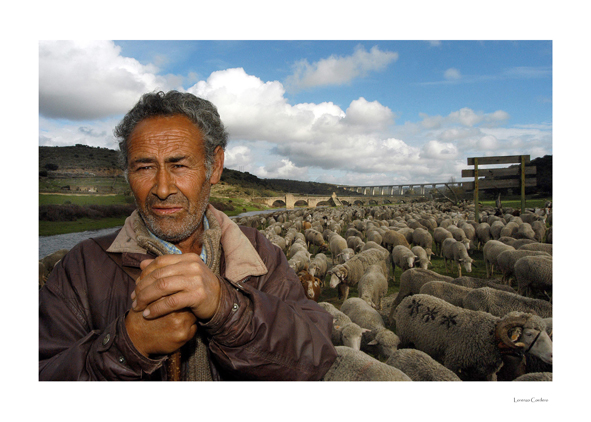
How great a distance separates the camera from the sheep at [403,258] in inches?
393

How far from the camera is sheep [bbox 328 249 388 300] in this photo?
874cm

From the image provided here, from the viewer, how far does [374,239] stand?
14422 millimetres

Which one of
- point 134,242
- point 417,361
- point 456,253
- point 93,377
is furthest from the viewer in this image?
point 456,253

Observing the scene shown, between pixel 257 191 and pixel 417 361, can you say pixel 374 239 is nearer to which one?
pixel 417 361

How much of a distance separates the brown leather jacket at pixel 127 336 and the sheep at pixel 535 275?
7685 mm

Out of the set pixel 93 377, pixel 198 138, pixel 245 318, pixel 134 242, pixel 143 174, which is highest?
pixel 198 138

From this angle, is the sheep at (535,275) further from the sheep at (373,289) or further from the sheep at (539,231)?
the sheep at (539,231)

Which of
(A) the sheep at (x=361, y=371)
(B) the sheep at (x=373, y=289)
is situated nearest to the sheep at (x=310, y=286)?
(B) the sheep at (x=373, y=289)

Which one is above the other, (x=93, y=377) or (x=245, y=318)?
(x=245, y=318)

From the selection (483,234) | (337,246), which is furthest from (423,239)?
(337,246)

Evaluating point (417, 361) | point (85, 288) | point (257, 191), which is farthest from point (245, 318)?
point (257, 191)

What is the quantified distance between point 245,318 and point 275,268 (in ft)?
2.05

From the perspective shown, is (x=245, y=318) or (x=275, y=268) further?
(x=275, y=268)
